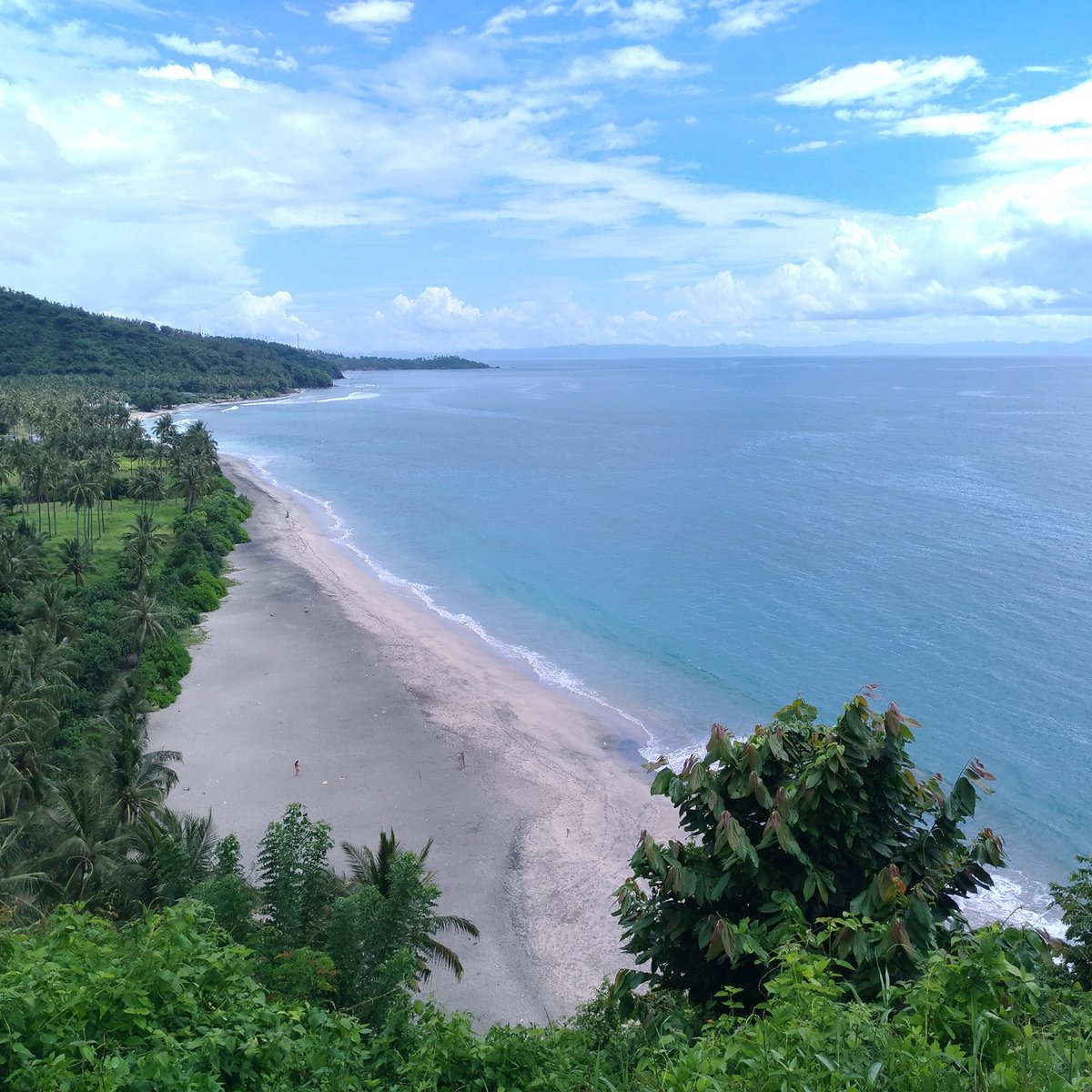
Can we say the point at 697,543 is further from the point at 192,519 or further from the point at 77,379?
the point at 77,379

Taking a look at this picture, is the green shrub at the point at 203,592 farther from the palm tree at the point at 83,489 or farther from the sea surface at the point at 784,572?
the sea surface at the point at 784,572

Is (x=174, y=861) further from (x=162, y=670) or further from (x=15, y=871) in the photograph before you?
(x=162, y=670)

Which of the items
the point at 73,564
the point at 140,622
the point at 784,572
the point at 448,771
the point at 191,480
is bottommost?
the point at 448,771

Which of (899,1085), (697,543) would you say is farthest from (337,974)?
(697,543)

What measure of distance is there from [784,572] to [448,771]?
3398 centimetres

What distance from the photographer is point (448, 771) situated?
103 ft

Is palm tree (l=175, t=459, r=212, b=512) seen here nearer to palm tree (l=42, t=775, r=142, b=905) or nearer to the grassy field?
the grassy field

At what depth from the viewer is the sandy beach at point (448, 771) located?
74.0ft

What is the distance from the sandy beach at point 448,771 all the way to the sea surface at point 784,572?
381 cm

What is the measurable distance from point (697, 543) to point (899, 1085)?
63.4m

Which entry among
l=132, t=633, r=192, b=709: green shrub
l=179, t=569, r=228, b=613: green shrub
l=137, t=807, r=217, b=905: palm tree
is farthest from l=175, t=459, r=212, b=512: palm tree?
l=137, t=807, r=217, b=905: palm tree

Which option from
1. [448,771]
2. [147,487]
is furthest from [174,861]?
[147,487]

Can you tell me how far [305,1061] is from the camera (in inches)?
270

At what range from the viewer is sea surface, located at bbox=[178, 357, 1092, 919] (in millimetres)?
36312
